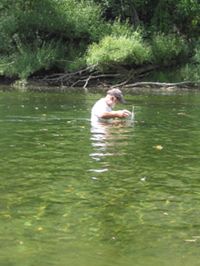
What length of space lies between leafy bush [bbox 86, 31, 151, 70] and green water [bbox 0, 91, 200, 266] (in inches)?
885

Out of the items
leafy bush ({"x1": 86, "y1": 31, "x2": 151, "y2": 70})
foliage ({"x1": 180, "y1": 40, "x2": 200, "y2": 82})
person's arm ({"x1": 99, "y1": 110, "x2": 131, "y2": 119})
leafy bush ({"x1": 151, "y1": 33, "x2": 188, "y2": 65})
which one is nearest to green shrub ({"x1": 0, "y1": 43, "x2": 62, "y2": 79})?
leafy bush ({"x1": 86, "y1": 31, "x2": 151, "y2": 70})

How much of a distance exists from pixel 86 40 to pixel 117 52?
4.92 m

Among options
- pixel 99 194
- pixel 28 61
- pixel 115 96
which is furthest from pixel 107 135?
pixel 28 61

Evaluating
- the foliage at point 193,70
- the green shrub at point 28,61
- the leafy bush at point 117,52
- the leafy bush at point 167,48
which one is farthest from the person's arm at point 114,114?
Result: the leafy bush at point 167,48

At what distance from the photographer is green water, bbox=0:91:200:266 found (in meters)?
8.48

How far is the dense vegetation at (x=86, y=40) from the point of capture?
1759 inches

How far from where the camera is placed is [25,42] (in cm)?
4806

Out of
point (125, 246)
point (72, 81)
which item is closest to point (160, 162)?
point (125, 246)

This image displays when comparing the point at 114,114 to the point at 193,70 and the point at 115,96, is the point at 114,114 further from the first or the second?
the point at 193,70

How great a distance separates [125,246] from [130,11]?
4366 cm

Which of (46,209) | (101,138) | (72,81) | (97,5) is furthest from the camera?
(97,5)

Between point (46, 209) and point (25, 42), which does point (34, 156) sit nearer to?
point (46, 209)

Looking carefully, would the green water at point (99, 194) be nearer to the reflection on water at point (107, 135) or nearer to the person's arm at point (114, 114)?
the reflection on water at point (107, 135)

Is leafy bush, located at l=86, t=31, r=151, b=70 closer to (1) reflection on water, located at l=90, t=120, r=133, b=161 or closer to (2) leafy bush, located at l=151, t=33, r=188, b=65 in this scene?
(2) leafy bush, located at l=151, t=33, r=188, b=65
